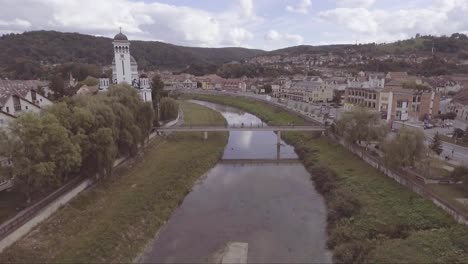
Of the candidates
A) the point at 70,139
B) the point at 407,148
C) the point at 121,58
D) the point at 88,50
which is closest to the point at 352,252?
the point at 407,148

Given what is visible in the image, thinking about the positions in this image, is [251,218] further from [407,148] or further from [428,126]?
[428,126]

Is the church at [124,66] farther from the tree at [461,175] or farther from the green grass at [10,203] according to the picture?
the tree at [461,175]

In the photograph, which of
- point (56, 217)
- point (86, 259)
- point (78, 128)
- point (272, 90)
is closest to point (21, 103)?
point (78, 128)

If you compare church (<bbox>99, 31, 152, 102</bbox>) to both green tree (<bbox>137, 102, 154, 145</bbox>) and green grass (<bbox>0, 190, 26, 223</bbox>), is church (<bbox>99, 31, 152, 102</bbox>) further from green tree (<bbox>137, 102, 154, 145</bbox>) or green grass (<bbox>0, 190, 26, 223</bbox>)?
green grass (<bbox>0, 190, 26, 223</bbox>)

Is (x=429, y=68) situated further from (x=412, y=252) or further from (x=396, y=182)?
(x=412, y=252)

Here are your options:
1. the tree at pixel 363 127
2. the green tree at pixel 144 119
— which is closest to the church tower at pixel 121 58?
the green tree at pixel 144 119
